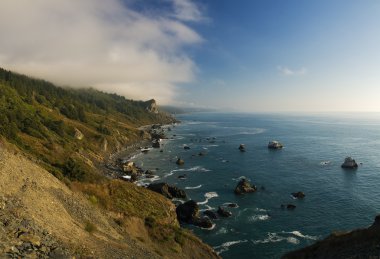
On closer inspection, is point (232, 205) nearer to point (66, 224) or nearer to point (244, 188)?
point (244, 188)

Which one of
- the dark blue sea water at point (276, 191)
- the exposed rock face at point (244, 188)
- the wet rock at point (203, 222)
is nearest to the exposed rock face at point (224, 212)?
the dark blue sea water at point (276, 191)

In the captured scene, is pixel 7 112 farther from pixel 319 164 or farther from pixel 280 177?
pixel 319 164

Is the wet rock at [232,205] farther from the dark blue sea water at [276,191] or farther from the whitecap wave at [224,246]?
the whitecap wave at [224,246]

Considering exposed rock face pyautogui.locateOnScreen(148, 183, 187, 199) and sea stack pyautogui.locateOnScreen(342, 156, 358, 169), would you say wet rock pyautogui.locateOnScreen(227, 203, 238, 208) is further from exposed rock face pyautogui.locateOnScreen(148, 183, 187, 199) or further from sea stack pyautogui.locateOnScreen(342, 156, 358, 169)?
sea stack pyautogui.locateOnScreen(342, 156, 358, 169)

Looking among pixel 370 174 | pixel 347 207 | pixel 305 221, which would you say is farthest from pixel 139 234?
pixel 370 174

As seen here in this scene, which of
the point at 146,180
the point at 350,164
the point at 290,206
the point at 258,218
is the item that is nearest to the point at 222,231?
the point at 258,218

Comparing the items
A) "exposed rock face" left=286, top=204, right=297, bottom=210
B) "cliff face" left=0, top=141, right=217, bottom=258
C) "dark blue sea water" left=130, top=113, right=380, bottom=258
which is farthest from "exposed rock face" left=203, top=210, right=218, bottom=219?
"exposed rock face" left=286, top=204, right=297, bottom=210
